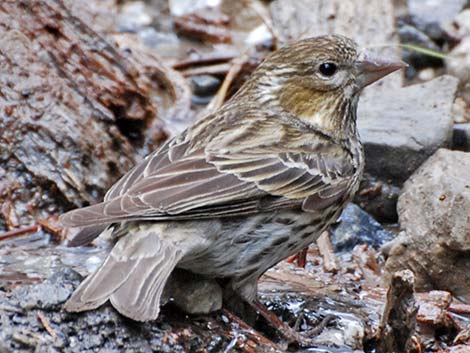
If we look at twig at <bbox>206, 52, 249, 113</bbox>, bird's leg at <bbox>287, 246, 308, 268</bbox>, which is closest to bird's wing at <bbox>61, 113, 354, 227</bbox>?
bird's leg at <bbox>287, 246, 308, 268</bbox>

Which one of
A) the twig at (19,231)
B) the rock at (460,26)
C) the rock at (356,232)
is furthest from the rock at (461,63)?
the twig at (19,231)

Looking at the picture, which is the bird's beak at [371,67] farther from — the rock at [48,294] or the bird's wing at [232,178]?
the rock at [48,294]

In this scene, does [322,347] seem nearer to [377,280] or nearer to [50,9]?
[377,280]

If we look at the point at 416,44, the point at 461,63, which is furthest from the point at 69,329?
the point at 416,44

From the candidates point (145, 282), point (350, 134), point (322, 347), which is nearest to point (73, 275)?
point (145, 282)

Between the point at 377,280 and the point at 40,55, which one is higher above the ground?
the point at 40,55

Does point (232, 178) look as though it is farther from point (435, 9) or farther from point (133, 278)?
point (435, 9)
